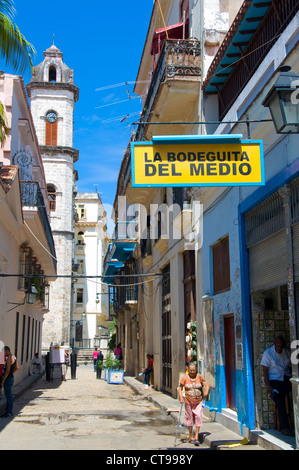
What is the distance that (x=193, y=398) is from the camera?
9.08 metres

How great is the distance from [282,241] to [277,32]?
10.6ft

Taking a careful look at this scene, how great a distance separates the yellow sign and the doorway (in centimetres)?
411

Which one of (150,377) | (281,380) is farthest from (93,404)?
(281,380)

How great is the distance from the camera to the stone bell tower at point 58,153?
42.8m

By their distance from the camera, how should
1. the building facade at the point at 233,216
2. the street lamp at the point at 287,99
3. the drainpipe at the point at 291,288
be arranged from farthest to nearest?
1. the building facade at the point at 233,216
2. the drainpipe at the point at 291,288
3. the street lamp at the point at 287,99

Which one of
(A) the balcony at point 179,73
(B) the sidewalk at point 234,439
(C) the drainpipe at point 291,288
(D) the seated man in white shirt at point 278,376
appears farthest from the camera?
(A) the balcony at point 179,73

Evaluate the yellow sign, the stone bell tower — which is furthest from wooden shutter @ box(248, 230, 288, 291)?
the stone bell tower

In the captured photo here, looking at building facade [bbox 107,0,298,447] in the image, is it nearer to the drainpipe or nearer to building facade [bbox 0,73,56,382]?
the drainpipe

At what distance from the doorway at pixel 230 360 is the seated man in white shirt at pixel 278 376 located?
187cm

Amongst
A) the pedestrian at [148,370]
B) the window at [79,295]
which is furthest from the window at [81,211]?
the pedestrian at [148,370]

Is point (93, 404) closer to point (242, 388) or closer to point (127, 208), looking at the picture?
point (242, 388)

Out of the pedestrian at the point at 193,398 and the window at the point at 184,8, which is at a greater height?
the window at the point at 184,8

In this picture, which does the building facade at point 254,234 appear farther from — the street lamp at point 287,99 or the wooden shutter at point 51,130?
the wooden shutter at point 51,130

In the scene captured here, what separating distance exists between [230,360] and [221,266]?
6.28 ft
